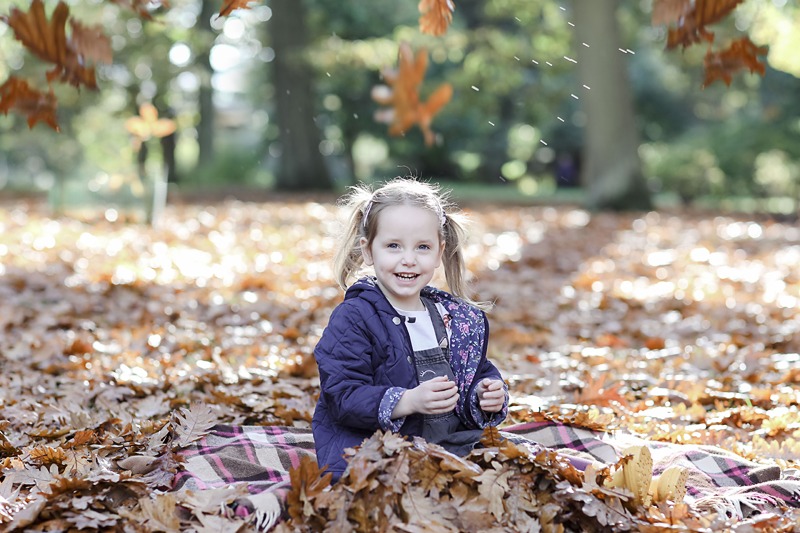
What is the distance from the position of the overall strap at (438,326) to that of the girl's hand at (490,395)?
7.2 inches

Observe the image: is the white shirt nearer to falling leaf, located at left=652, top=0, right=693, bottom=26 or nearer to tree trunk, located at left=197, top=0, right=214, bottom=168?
falling leaf, located at left=652, top=0, right=693, bottom=26

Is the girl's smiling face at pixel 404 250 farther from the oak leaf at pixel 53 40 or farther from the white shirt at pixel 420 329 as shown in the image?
the oak leaf at pixel 53 40

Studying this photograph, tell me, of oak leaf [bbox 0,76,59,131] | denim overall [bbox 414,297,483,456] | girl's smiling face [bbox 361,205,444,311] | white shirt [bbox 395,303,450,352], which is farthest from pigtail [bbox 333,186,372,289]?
oak leaf [bbox 0,76,59,131]

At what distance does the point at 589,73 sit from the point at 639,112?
61.0 feet

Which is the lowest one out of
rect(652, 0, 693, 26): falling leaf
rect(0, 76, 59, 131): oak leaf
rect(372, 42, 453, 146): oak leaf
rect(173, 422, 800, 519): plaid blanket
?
rect(173, 422, 800, 519): plaid blanket

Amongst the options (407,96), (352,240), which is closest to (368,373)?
(352,240)

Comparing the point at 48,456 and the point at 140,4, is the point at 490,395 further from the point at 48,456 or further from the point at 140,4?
the point at 140,4

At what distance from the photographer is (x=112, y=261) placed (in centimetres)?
791

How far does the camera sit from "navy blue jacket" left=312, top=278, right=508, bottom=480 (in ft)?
8.99

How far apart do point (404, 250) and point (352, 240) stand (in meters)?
0.29

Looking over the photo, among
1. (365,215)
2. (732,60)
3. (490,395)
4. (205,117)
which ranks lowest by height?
(490,395)

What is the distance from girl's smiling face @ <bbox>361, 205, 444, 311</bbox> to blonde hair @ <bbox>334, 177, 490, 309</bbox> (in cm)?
4

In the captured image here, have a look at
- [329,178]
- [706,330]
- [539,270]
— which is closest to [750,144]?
[329,178]

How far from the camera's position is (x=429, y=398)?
8.71 ft
